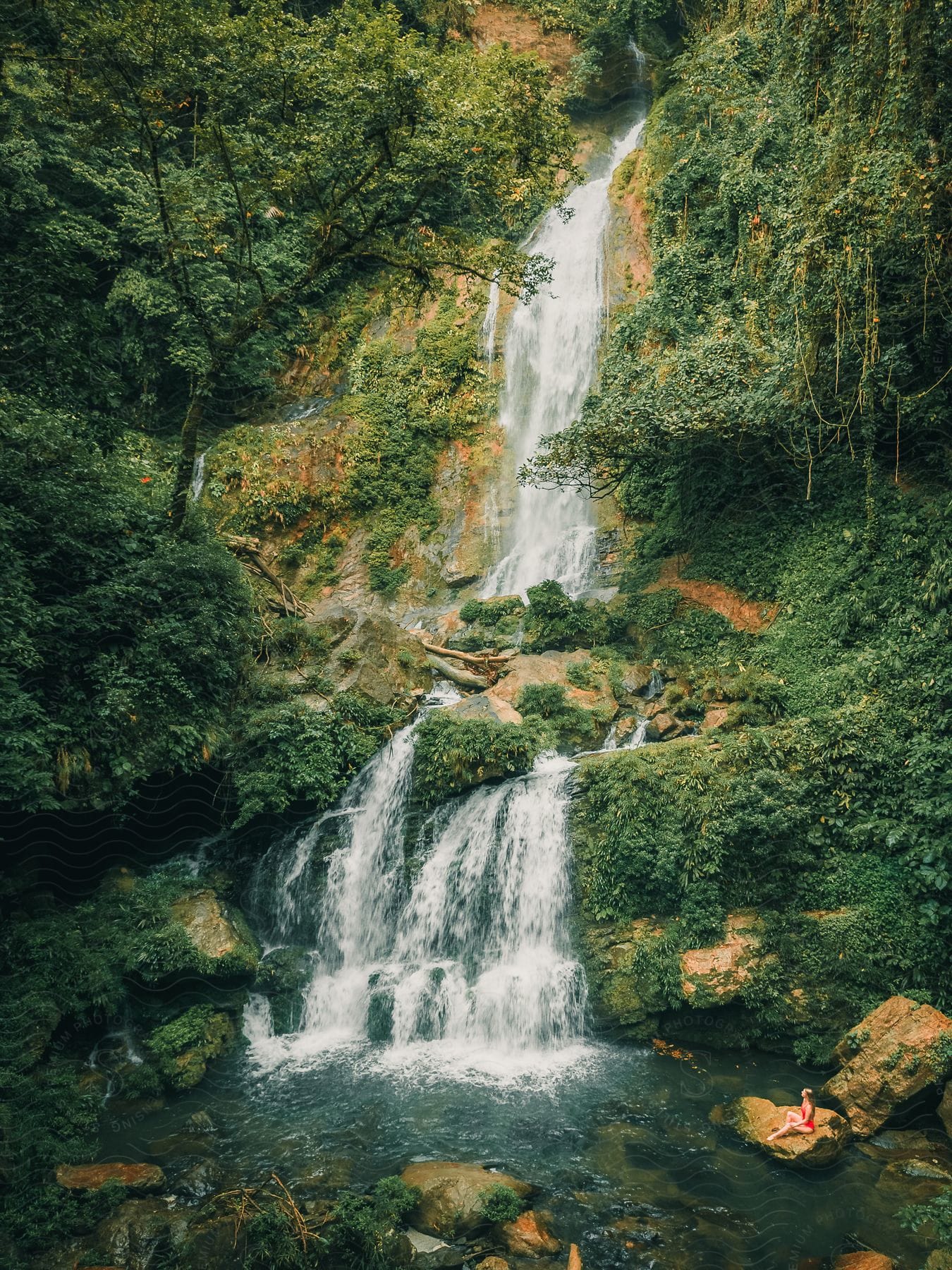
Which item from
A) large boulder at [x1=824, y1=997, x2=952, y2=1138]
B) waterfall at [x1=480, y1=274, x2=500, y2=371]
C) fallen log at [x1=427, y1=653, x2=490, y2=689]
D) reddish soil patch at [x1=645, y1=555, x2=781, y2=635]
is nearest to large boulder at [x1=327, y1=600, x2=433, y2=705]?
fallen log at [x1=427, y1=653, x2=490, y2=689]

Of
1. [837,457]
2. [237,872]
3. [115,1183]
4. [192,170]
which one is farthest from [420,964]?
[192,170]

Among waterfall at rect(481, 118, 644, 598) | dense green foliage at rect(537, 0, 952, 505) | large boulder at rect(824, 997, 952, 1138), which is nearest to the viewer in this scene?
large boulder at rect(824, 997, 952, 1138)

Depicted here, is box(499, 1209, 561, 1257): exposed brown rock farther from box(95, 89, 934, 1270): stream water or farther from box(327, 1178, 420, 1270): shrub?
box(327, 1178, 420, 1270): shrub

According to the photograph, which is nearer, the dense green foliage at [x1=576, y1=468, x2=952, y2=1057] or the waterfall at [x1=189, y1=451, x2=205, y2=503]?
the dense green foliage at [x1=576, y1=468, x2=952, y2=1057]

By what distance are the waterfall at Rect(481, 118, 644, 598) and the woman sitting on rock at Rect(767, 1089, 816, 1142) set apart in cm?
1099

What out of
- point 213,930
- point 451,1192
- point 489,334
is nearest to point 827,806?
point 451,1192

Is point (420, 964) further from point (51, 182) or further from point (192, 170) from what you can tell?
point (51, 182)

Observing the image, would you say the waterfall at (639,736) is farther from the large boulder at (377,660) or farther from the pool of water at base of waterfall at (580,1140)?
the pool of water at base of waterfall at (580,1140)

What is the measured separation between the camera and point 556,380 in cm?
1889

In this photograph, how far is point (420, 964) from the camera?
966 cm

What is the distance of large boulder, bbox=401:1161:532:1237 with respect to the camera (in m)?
5.92

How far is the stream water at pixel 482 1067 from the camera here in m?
6.13

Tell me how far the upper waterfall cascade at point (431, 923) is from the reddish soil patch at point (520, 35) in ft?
82.6

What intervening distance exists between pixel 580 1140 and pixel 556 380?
1630 cm
